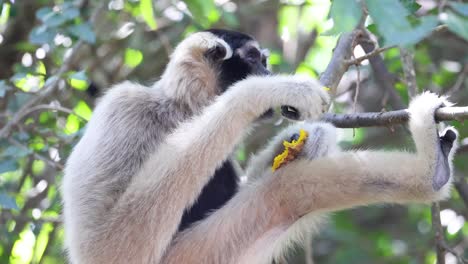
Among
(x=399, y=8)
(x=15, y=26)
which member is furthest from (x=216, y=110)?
(x=15, y=26)

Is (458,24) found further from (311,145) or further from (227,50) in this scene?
(227,50)

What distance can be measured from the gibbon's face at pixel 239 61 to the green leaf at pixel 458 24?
2.38 meters

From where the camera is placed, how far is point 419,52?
8445mm

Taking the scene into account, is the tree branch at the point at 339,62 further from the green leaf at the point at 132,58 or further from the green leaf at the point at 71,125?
the green leaf at the point at 132,58

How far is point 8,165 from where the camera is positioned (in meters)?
5.59

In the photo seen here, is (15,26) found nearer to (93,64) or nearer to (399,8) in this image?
(93,64)

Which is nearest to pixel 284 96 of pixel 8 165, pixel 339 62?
pixel 339 62

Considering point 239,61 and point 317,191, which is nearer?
point 317,191

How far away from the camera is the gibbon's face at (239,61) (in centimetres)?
542

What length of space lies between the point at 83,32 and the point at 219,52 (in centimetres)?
134

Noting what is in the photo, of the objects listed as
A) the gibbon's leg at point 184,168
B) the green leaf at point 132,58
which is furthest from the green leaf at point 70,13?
the gibbon's leg at point 184,168

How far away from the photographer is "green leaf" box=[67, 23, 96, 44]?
605 centimetres

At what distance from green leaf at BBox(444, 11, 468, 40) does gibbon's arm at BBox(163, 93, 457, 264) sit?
1.22m

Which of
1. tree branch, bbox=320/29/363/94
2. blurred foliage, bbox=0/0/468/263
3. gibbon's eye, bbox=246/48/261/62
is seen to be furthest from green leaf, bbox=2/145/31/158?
tree branch, bbox=320/29/363/94
